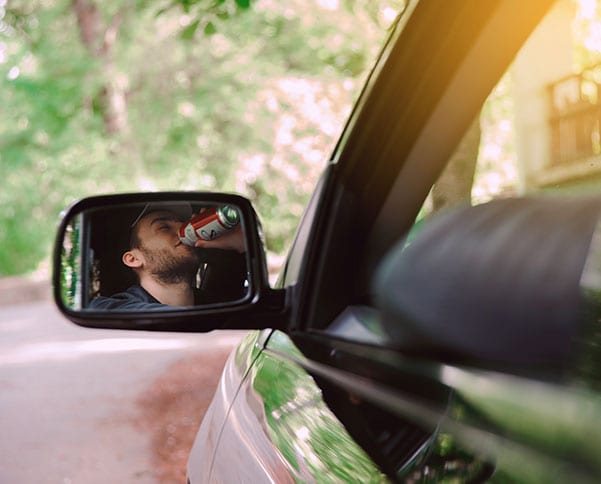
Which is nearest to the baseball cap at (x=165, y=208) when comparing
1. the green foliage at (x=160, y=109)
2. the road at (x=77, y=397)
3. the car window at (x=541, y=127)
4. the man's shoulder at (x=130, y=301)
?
the man's shoulder at (x=130, y=301)

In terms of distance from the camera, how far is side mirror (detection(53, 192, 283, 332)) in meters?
1.81

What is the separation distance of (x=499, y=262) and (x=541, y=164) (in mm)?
495

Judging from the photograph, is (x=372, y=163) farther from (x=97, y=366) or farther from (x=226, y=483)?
(x=97, y=366)

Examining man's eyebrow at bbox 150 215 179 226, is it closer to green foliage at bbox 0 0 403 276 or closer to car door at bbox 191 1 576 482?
car door at bbox 191 1 576 482

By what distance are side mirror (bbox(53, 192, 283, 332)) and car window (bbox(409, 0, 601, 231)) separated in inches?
13.0

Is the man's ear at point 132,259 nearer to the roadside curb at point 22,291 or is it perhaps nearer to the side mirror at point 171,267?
the side mirror at point 171,267

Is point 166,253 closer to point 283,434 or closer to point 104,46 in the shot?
point 283,434

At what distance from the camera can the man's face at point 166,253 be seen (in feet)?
6.02

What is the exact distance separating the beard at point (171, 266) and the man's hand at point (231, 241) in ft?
0.21

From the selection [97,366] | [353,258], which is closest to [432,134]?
[353,258]

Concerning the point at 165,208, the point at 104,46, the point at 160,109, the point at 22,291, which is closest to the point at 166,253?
the point at 165,208

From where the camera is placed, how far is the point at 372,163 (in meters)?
1.84

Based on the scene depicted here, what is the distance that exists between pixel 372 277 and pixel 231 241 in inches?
11.0

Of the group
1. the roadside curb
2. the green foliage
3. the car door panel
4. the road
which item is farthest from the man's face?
the roadside curb
